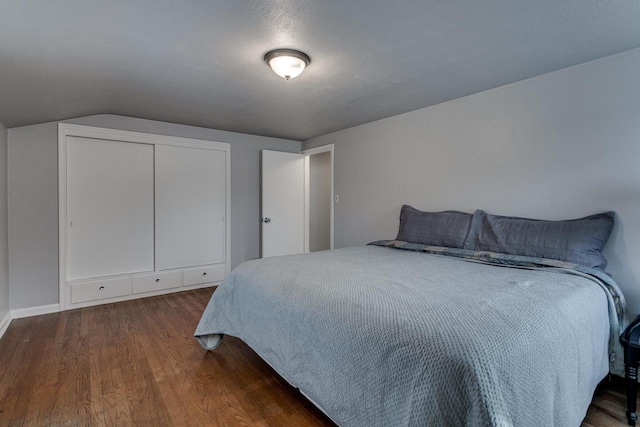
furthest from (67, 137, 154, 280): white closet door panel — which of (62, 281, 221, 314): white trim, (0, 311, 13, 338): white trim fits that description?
(0, 311, 13, 338): white trim

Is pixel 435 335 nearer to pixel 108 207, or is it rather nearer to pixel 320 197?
pixel 108 207

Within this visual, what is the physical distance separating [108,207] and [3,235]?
92 cm

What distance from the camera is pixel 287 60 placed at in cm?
209

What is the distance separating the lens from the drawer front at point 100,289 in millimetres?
3469

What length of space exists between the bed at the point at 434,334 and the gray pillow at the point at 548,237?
0.44 feet

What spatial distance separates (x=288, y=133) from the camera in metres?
4.68

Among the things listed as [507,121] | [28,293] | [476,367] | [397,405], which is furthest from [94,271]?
[507,121]

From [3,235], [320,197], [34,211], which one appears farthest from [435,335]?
[320,197]

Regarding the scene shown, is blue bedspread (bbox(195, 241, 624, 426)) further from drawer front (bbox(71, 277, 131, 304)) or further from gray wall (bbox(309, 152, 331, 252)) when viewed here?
gray wall (bbox(309, 152, 331, 252))

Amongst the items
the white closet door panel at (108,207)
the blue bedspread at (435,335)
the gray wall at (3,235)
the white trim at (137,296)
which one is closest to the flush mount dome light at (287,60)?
the blue bedspread at (435,335)

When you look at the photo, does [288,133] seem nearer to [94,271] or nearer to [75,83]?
[75,83]

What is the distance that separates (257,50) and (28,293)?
135 inches

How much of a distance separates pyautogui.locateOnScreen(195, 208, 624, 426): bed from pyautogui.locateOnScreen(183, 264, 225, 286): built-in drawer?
2091 millimetres

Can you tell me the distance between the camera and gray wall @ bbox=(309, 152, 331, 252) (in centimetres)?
602
